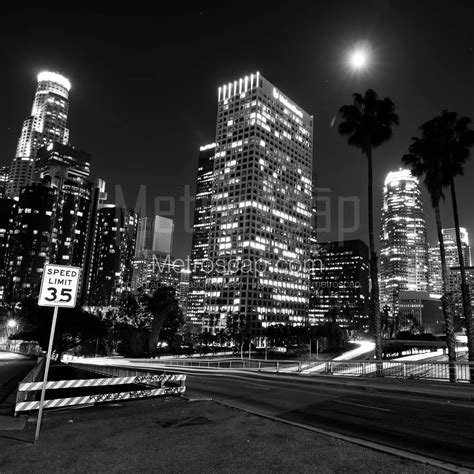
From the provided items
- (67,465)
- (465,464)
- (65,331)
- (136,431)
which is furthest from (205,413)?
(65,331)

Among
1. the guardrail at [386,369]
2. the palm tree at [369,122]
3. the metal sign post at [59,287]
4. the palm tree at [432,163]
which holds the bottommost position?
the guardrail at [386,369]

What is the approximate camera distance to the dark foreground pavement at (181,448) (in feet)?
25.2

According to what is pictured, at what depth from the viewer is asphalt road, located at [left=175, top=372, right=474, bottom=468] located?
9.59 meters

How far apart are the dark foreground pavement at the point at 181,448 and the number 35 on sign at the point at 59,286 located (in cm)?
331

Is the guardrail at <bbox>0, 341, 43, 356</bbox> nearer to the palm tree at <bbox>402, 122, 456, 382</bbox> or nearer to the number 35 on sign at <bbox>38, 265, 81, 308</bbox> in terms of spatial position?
the palm tree at <bbox>402, 122, 456, 382</bbox>

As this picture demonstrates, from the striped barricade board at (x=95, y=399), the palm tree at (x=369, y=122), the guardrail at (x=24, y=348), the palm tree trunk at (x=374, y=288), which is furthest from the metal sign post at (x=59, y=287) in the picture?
the guardrail at (x=24, y=348)

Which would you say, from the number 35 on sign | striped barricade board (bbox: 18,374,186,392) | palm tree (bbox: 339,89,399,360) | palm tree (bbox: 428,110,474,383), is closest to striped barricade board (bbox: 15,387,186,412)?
striped barricade board (bbox: 18,374,186,392)

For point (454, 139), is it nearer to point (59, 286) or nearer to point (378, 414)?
point (378, 414)

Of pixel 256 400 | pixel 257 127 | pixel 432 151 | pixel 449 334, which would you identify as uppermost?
pixel 257 127

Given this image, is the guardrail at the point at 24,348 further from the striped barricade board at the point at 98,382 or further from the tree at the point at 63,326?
the striped barricade board at the point at 98,382

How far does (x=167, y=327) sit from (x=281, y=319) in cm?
11083

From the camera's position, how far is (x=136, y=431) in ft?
33.8

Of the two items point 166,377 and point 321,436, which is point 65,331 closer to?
point 166,377

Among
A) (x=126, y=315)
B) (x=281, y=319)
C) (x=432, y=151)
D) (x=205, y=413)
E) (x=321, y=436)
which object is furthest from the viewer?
(x=281, y=319)
